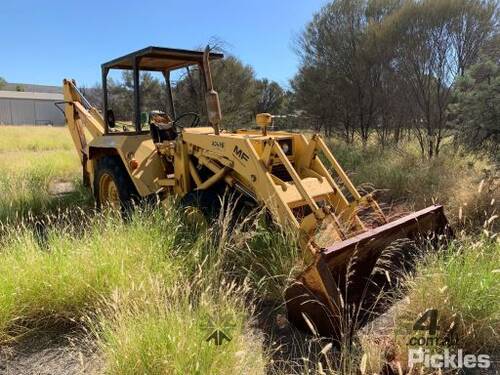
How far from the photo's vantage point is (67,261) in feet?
10.9

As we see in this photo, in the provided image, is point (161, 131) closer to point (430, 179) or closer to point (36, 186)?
point (36, 186)

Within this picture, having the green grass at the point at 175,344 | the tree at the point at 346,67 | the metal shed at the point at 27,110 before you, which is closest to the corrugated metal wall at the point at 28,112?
the metal shed at the point at 27,110

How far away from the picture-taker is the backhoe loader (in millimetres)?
3010

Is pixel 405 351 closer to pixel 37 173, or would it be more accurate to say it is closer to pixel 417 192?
pixel 417 192

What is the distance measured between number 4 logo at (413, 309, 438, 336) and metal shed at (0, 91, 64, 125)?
54.1m

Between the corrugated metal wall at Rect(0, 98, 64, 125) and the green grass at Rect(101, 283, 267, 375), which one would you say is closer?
the green grass at Rect(101, 283, 267, 375)

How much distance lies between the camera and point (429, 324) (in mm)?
2799

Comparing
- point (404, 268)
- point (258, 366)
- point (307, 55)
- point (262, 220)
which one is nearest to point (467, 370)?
point (404, 268)

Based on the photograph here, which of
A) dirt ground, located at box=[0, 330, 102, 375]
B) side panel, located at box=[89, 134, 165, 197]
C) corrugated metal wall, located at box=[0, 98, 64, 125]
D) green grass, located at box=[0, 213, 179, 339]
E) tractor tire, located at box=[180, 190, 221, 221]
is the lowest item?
dirt ground, located at box=[0, 330, 102, 375]

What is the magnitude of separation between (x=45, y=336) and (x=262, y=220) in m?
1.99

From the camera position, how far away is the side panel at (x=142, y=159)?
5238 millimetres

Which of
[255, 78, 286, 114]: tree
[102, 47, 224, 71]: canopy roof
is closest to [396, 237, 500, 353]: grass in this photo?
[102, 47, 224, 71]: canopy roof

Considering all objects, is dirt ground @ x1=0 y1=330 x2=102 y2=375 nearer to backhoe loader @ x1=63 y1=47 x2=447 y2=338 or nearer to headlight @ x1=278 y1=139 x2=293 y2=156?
backhoe loader @ x1=63 y1=47 x2=447 y2=338

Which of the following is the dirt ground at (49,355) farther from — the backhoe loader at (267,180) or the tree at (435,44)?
the tree at (435,44)
